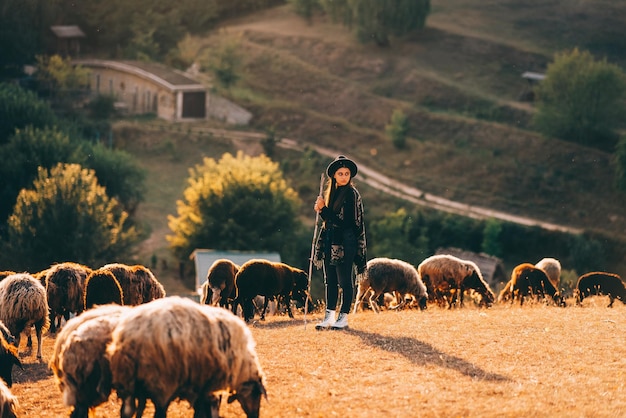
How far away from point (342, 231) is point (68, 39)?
87425mm

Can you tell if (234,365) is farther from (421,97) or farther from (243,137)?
(421,97)

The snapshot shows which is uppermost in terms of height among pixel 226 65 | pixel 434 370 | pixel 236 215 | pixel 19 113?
pixel 226 65

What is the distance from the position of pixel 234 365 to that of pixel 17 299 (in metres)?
7.13

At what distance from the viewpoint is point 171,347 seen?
11.2 metres

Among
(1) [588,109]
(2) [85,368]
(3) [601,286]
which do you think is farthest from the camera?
(1) [588,109]

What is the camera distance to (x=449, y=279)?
82.6 ft

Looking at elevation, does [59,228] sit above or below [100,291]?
below

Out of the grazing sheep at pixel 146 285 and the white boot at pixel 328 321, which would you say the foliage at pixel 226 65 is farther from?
the white boot at pixel 328 321

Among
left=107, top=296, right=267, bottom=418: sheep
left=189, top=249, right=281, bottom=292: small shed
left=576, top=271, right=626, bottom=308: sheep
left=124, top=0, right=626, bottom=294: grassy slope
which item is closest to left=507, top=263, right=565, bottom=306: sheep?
left=576, top=271, right=626, bottom=308: sheep

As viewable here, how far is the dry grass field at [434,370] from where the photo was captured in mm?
12961

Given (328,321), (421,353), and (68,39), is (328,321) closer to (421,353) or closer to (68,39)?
(421,353)

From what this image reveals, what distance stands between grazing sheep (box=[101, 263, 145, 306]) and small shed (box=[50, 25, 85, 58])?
81.8 m

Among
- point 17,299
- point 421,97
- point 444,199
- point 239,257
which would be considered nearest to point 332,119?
point 421,97

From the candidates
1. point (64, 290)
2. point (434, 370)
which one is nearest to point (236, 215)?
point (64, 290)
